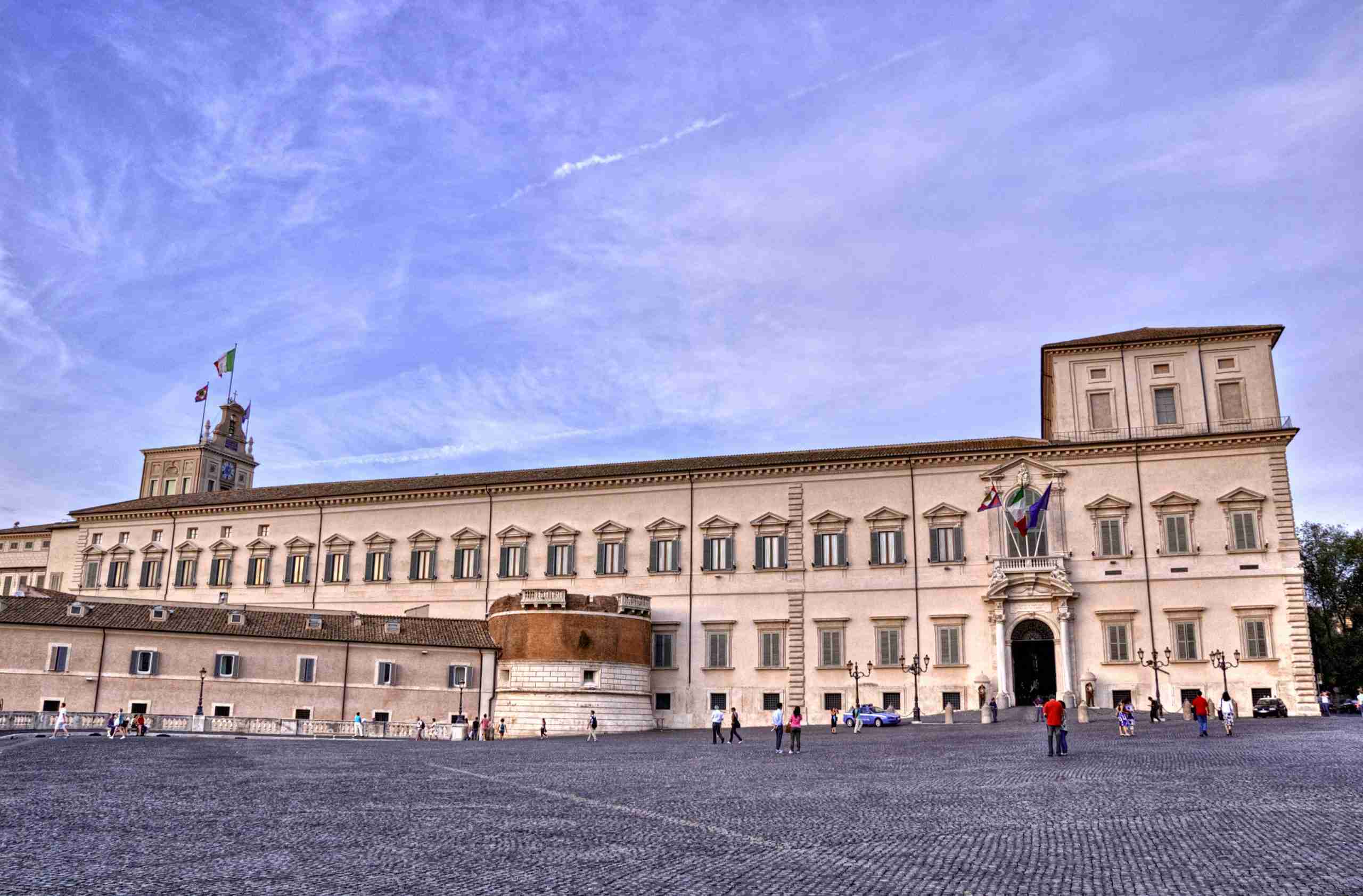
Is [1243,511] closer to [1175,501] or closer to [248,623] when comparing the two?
[1175,501]

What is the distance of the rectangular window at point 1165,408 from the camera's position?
46438 mm

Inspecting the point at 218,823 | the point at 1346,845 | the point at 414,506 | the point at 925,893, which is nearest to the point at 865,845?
the point at 925,893

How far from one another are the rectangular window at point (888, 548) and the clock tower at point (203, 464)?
63427 millimetres

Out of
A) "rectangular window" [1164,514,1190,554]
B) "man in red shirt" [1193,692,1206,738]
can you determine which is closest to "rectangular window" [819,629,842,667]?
"rectangular window" [1164,514,1190,554]

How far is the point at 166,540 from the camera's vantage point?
62.8m

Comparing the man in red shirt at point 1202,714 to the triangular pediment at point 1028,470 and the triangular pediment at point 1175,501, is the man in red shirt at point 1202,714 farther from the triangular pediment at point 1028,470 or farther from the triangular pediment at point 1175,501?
the triangular pediment at point 1028,470

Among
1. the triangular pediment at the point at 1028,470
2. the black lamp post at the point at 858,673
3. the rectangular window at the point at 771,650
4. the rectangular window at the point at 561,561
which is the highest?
the triangular pediment at the point at 1028,470

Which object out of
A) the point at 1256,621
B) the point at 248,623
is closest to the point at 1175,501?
the point at 1256,621

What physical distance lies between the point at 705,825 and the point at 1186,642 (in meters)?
35.5

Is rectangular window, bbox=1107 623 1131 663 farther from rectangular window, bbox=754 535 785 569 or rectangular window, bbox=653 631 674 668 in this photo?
rectangular window, bbox=653 631 674 668

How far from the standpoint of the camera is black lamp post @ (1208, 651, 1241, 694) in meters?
42.0

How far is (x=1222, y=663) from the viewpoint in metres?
41.7

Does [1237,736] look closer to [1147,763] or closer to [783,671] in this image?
[1147,763]

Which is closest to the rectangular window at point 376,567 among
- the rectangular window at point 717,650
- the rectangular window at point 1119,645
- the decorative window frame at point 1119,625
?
the rectangular window at point 717,650
